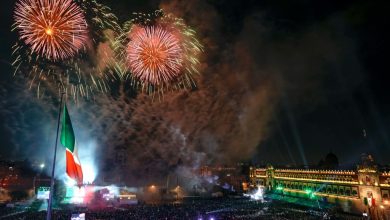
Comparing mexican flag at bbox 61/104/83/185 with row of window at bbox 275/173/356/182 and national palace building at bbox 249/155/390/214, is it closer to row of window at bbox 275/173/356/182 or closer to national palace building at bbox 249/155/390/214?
national palace building at bbox 249/155/390/214

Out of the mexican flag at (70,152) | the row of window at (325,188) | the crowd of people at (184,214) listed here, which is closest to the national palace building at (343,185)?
the row of window at (325,188)

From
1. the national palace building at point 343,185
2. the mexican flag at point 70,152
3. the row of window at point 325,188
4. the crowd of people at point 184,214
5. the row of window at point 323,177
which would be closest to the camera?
the mexican flag at point 70,152

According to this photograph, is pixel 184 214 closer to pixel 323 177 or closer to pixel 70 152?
pixel 70 152

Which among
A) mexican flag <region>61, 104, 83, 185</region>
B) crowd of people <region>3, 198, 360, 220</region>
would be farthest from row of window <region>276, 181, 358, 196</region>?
mexican flag <region>61, 104, 83, 185</region>

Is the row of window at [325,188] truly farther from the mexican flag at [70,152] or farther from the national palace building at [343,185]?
the mexican flag at [70,152]

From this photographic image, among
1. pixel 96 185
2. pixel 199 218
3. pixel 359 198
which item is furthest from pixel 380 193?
pixel 96 185

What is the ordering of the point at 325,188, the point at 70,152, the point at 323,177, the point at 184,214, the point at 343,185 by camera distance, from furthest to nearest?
the point at 323,177 → the point at 325,188 → the point at 343,185 → the point at 184,214 → the point at 70,152

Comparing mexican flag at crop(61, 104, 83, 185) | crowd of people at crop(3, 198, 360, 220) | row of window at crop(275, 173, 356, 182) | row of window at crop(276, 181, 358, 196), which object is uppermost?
mexican flag at crop(61, 104, 83, 185)

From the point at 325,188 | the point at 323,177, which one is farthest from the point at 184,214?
the point at 323,177
